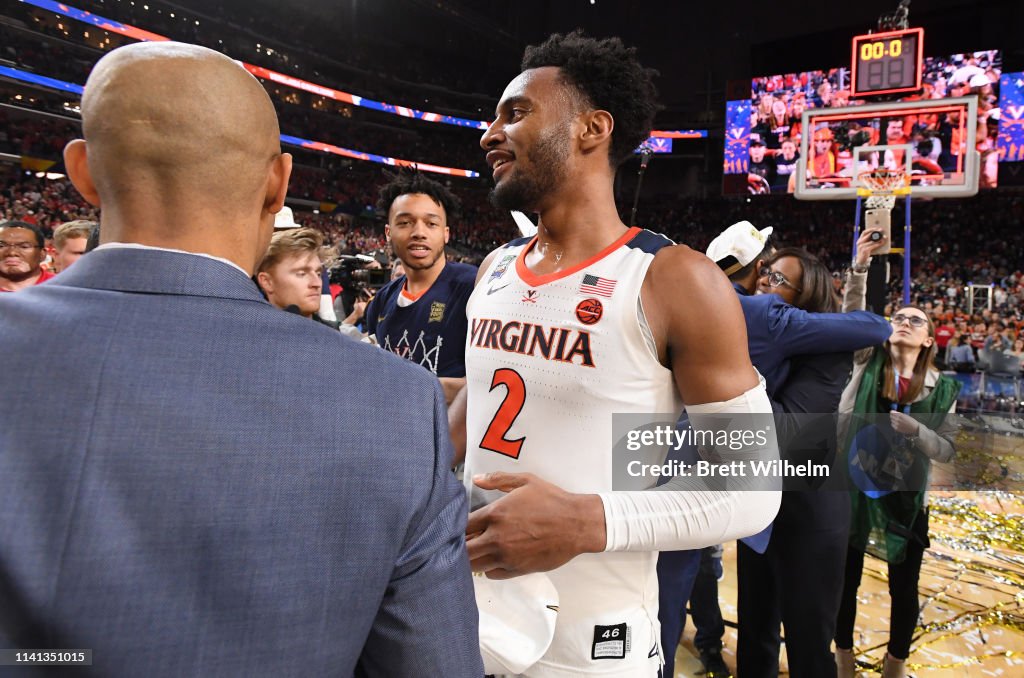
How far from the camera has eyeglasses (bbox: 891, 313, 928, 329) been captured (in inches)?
133

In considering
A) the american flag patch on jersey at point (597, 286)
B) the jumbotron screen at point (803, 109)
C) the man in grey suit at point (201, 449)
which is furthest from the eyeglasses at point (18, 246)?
the jumbotron screen at point (803, 109)

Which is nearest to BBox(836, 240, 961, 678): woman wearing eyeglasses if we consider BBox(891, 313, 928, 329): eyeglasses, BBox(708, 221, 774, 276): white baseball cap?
BBox(891, 313, 928, 329): eyeglasses

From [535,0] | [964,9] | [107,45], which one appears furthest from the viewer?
[535,0]

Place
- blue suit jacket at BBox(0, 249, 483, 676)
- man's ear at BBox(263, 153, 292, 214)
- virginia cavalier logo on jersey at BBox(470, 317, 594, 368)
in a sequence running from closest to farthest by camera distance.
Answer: blue suit jacket at BBox(0, 249, 483, 676)
man's ear at BBox(263, 153, 292, 214)
virginia cavalier logo on jersey at BBox(470, 317, 594, 368)

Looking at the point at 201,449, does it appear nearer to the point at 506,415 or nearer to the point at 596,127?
the point at 506,415

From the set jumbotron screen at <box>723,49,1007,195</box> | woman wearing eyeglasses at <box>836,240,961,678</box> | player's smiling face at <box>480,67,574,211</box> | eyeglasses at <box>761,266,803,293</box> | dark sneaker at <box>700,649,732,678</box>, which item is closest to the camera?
player's smiling face at <box>480,67,574,211</box>

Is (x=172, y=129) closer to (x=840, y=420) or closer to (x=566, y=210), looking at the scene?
(x=566, y=210)

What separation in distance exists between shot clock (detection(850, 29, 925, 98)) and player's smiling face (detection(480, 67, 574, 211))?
436 inches

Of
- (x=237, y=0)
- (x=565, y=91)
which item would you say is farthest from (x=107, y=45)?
(x=565, y=91)

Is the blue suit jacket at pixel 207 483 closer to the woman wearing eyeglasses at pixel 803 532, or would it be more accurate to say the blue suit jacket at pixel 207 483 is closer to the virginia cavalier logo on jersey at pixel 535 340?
the virginia cavalier logo on jersey at pixel 535 340

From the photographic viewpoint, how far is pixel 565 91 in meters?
1.73

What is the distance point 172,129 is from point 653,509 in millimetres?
1110

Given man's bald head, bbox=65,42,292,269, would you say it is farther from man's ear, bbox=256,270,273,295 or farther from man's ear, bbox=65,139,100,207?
man's ear, bbox=256,270,273,295

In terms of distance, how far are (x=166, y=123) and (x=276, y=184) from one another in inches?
6.4
